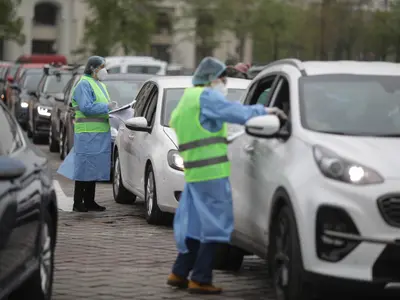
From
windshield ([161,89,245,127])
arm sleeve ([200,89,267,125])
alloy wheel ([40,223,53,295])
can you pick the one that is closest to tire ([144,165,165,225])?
windshield ([161,89,245,127])

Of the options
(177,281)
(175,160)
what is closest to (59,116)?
(175,160)

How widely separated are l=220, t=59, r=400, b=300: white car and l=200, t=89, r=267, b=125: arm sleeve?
0.18 metres

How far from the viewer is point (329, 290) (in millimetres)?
7668

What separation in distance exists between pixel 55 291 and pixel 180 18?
86.2 meters

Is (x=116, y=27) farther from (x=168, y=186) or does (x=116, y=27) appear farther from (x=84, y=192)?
(x=168, y=186)

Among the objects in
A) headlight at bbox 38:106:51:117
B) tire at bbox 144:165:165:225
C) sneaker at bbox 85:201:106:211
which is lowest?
headlight at bbox 38:106:51:117

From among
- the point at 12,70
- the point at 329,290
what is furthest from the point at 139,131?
the point at 12,70

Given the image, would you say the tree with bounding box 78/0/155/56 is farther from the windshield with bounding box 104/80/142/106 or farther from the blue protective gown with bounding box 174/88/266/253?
the blue protective gown with bounding box 174/88/266/253

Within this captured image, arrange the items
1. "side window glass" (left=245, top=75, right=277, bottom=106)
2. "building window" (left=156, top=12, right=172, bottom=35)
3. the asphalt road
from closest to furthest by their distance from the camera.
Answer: the asphalt road, "side window glass" (left=245, top=75, right=277, bottom=106), "building window" (left=156, top=12, right=172, bottom=35)

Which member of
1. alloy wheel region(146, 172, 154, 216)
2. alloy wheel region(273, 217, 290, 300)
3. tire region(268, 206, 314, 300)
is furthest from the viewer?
alloy wheel region(146, 172, 154, 216)

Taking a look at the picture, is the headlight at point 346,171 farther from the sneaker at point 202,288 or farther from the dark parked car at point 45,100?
the dark parked car at point 45,100

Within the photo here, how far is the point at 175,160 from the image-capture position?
13.0 metres

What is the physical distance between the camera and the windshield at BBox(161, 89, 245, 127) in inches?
547

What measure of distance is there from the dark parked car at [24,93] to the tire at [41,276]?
2392 centimetres
